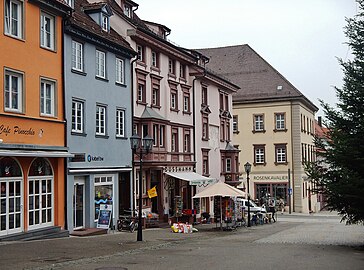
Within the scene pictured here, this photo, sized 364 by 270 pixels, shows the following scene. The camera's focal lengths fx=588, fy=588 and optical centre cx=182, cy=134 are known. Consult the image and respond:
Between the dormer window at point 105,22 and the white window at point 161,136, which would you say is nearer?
the dormer window at point 105,22

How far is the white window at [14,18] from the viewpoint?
71.8 ft

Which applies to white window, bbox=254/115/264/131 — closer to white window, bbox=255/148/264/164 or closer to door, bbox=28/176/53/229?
white window, bbox=255/148/264/164

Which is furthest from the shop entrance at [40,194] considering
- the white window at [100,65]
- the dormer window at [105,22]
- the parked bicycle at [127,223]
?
the dormer window at [105,22]

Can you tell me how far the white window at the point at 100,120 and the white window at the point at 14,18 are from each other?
7002mm

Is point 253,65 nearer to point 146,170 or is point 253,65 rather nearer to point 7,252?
point 146,170

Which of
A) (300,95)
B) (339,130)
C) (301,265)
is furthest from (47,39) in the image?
(300,95)

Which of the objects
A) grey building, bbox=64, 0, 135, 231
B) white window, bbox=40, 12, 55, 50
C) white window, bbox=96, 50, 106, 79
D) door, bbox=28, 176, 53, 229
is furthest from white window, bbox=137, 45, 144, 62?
door, bbox=28, 176, 53, 229

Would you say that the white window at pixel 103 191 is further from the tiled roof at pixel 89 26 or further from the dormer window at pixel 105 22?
the dormer window at pixel 105 22

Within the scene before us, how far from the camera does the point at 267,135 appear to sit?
216ft

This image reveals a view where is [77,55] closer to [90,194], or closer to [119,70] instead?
[119,70]

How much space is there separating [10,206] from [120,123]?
10.4m

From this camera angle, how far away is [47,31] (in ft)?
80.3

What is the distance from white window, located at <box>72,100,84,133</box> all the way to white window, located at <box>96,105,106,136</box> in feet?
5.50

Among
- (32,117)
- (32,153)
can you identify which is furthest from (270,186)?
(32,153)
